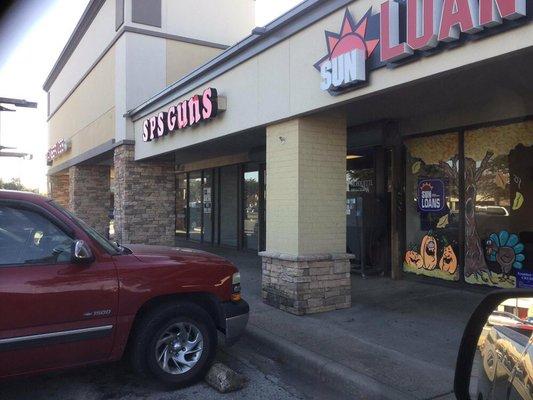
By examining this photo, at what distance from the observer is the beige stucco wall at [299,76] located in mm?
4426

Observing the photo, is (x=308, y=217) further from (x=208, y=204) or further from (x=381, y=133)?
(x=208, y=204)

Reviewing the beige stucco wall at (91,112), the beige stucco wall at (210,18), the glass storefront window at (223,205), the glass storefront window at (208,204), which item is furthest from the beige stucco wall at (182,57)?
the glass storefront window at (208,204)

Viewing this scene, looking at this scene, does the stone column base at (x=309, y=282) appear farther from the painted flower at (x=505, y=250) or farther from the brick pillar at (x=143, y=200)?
the brick pillar at (x=143, y=200)

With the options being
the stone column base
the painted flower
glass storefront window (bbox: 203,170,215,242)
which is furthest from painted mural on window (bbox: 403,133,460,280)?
glass storefront window (bbox: 203,170,215,242)

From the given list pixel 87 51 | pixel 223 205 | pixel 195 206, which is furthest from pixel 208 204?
pixel 87 51

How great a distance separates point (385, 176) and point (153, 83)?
301 inches

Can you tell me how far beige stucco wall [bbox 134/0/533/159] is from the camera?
174 inches

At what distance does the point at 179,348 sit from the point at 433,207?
17.9ft

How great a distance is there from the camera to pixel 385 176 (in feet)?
31.3

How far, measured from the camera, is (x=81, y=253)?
13.5 ft

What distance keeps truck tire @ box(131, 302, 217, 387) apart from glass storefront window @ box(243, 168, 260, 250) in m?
8.83

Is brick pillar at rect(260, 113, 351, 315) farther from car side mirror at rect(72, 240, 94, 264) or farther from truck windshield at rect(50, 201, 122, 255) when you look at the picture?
car side mirror at rect(72, 240, 94, 264)

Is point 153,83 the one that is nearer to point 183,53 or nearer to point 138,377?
point 183,53

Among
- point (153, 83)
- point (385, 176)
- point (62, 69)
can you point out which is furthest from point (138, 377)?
point (62, 69)
